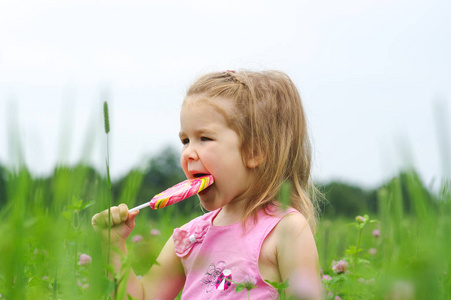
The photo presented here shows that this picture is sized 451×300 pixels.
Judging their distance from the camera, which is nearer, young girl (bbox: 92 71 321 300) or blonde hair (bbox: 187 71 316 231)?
young girl (bbox: 92 71 321 300)

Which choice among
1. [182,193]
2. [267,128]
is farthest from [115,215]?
[267,128]

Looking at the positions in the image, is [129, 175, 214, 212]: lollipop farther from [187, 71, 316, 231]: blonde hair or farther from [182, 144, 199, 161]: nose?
[187, 71, 316, 231]: blonde hair

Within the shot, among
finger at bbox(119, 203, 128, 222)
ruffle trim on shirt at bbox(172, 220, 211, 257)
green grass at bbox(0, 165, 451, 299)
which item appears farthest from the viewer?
ruffle trim on shirt at bbox(172, 220, 211, 257)

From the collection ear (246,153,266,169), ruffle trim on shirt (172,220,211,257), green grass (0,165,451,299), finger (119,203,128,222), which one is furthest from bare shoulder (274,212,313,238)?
green grass (0,165,451,299)

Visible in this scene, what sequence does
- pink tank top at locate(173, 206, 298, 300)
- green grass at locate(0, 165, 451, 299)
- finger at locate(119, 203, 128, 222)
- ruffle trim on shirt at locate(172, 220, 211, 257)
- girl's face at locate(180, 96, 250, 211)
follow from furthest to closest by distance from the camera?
ruffle trim on shirt at locate(172, 220, 211, 257) → girl's face at locate(180, 96, 250, 211) → pink tank top at locate(173, 206, 298, 300) → finger at locate(119, 203, 128, 222) → green grass at locate(0, 165, 451, 299)

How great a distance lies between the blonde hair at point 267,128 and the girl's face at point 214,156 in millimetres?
39

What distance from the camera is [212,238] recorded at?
222 centimetres

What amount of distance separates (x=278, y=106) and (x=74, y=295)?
5.21 ft

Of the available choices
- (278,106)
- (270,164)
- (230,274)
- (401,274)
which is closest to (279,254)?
(230,274)

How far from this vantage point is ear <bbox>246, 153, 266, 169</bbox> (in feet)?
7.22

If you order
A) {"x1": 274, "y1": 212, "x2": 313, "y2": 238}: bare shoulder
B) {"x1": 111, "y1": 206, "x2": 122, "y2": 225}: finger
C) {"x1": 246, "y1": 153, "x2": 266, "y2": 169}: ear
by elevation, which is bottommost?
{"x1": 274, "y1": 212, "x2": 313, "y2": 238}: bare shoulder

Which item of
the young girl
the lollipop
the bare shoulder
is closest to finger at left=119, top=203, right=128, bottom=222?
the young girl

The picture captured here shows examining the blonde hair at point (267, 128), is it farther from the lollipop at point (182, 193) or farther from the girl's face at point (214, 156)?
the lollipop at point (182, 193)

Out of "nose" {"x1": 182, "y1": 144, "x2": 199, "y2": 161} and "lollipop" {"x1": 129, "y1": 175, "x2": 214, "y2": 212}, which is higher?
"nose" {"x1": 182, "y1": 144, "x2": 199, "y2": 161}
